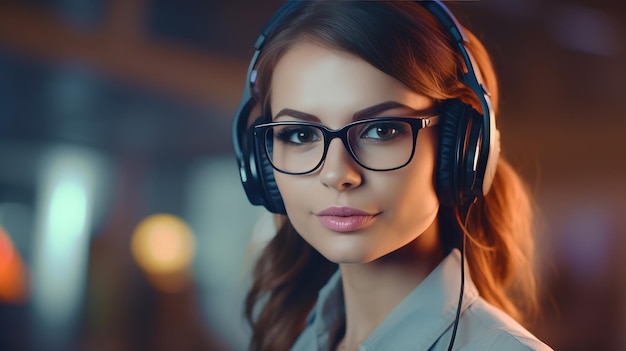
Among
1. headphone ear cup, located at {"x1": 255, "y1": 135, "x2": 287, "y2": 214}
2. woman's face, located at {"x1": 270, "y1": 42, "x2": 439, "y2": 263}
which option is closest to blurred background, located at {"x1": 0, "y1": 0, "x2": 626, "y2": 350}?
headphone ear cup, located at {"x1": 255, "y1": 135, "x2": 287, "y2": 214}

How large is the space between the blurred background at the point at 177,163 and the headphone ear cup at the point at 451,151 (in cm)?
37

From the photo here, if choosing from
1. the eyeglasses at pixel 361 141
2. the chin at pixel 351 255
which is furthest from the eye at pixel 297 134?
the chin at pixel 351 255

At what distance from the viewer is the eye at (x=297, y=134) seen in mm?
760

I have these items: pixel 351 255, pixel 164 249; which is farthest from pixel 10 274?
pixel 351 255

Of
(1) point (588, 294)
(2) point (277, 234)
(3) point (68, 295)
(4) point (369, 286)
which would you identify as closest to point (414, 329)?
(4) point (369, 286)

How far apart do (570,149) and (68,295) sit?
55.9 inches

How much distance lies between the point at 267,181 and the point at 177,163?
3.26ft

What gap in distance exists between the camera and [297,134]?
0.78m

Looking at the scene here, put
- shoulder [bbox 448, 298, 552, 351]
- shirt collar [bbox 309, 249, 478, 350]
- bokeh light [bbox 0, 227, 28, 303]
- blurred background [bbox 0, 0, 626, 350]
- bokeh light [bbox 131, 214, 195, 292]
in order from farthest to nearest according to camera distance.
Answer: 1. bokeh light [bbox 131, 214, 195, 292]
2. bokeh light [bbox 0, 227, 28, 303]
3. blurred background [bbox 0, 0, 626, 350]
4. shirt collar [bbox 309, 249, 478, 350]
5. shoulder [bbox 448, 298, 552, 351]

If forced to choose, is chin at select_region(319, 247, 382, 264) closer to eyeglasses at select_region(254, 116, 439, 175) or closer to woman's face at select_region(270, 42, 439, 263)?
woman's face at select_region(270, 42, 439, 263)

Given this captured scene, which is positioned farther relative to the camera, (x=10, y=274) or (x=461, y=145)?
(x=10, y=274)

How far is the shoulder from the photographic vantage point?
69 cm

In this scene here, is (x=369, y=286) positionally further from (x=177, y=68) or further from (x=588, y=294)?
(x=177, y=68)

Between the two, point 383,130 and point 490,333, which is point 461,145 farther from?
point 490,333
